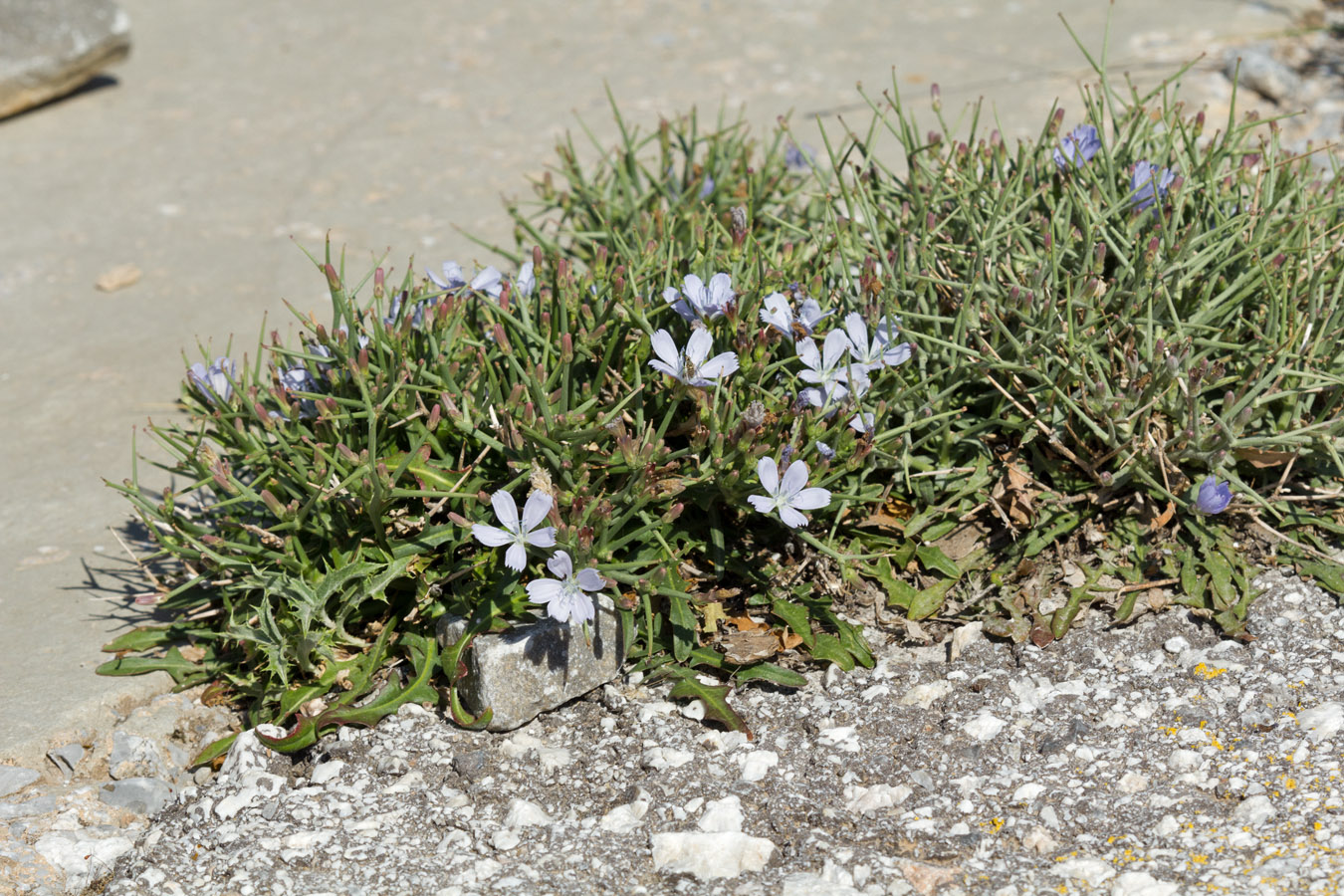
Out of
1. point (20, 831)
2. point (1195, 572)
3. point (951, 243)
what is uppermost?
point (951, 243)

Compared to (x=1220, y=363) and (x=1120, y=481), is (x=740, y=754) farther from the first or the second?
(x=1220, y=363)

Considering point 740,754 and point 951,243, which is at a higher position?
point 951,243

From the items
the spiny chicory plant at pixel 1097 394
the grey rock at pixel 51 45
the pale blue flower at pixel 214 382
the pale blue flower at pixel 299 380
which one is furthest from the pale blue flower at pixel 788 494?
the grey rock at pixel 51 45

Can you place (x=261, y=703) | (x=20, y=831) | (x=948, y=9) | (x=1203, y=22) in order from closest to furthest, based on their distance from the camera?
(x=20, y=831)
(x=261, y=703)
(x=1203, y=22)
(x=948, y=9)

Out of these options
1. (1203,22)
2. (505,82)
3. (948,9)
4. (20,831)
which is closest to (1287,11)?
(1203,22)

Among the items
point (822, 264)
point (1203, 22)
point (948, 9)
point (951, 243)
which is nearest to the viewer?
point (951, 243)

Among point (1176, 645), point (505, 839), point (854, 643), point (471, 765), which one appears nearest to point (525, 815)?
point (505, 839)

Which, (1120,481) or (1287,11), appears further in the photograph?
(1287,11)

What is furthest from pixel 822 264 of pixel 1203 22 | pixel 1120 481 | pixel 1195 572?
pixel 1203 22
